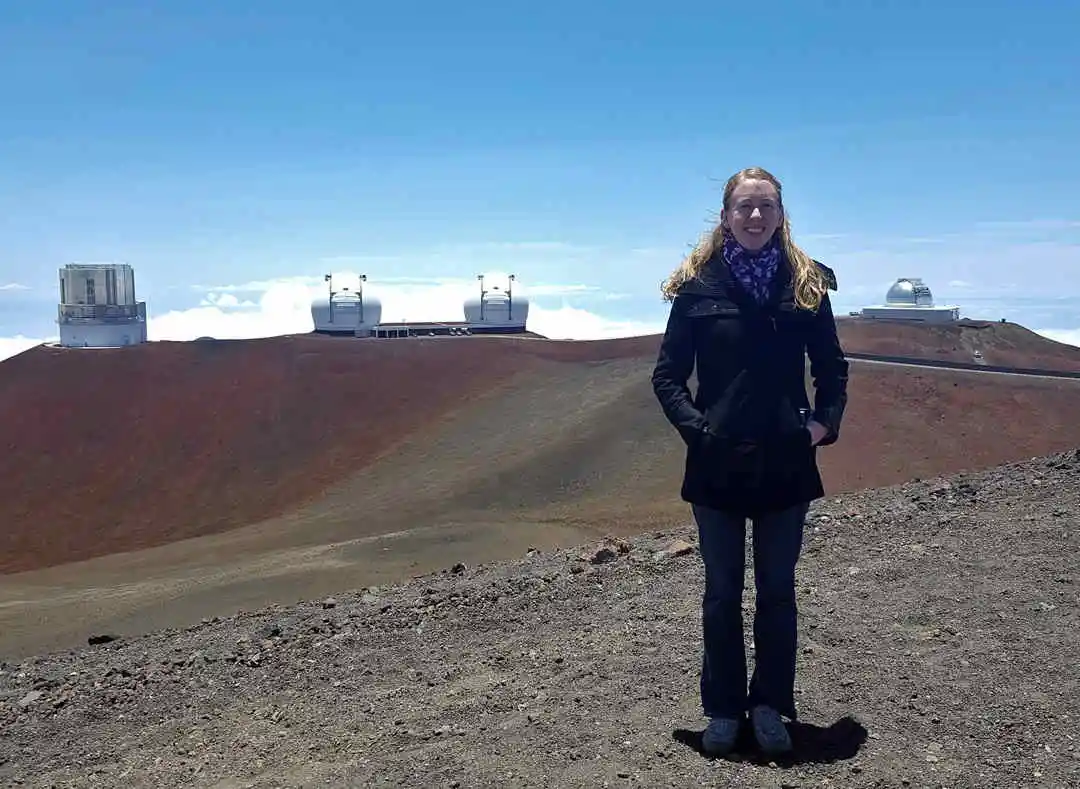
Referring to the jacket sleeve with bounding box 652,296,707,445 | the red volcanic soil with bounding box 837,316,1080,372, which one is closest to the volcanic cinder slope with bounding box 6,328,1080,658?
the red volcanic soil with bounding box 837,316,1080,372

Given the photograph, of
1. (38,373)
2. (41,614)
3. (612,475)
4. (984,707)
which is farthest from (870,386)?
(38,373)

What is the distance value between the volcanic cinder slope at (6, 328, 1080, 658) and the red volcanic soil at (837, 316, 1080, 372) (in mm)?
7091

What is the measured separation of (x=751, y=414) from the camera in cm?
397

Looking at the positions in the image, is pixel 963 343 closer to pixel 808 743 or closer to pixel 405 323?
pixel 405 323

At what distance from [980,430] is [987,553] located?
2076 centimetres

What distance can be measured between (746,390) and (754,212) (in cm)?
75

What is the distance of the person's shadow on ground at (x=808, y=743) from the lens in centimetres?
410

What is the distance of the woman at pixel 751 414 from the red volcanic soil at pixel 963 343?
3309 cm

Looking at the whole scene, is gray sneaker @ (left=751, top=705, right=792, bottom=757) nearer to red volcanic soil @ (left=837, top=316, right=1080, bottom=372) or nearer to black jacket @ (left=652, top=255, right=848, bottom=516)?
black jacket @ (left=652, top=255, right=848, bottom=516)

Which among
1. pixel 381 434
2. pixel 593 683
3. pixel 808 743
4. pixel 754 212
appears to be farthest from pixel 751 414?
pixel 381 434

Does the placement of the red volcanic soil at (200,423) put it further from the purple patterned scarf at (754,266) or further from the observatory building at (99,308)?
the purple patterned scarf at (754,266)

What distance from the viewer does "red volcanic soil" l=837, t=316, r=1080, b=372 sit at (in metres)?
37.1

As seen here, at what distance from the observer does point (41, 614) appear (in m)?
14.2

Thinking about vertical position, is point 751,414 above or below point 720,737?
above
